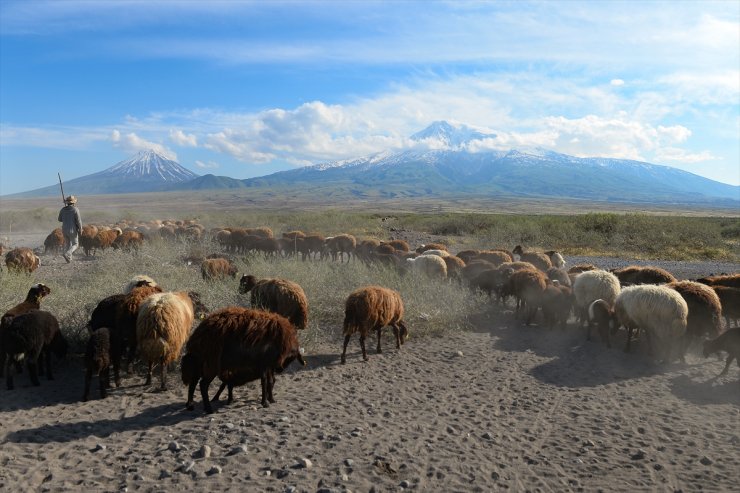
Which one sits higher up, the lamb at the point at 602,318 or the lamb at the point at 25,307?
the lamb at the point at 25,307

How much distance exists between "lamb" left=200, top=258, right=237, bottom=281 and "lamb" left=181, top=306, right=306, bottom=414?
614 cm

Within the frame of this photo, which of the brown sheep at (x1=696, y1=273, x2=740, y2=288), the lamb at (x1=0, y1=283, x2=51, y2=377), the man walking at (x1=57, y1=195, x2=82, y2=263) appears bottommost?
the brown sheep at (x1=696, y1=273, x2=740, y2=288)

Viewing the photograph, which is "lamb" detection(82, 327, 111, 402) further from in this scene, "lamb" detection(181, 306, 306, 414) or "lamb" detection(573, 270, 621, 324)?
"lamb" detection(573, 270, 621, 324)

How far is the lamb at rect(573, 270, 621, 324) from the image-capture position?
10039mm

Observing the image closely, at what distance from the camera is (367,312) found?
779cm

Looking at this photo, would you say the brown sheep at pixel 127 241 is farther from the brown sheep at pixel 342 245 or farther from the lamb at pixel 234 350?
the lamb at pixel 234 350

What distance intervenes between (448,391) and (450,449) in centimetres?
168

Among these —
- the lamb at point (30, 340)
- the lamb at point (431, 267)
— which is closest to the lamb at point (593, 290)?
the lamb at point (431, 267)

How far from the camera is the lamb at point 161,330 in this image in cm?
610

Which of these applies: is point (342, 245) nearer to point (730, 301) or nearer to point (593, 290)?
point (593, 290)

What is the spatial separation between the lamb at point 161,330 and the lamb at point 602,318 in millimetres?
7372

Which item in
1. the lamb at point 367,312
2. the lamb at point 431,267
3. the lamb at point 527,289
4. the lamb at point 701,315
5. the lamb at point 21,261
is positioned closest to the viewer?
the lamb at point 367,312

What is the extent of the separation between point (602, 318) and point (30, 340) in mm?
9221

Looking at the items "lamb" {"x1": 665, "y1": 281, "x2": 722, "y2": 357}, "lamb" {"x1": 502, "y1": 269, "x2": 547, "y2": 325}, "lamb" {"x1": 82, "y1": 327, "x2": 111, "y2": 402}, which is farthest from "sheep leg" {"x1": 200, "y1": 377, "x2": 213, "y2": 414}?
"lamb" {"x1": 665, "y1": 281, "x2": 722, "y2": 357}
